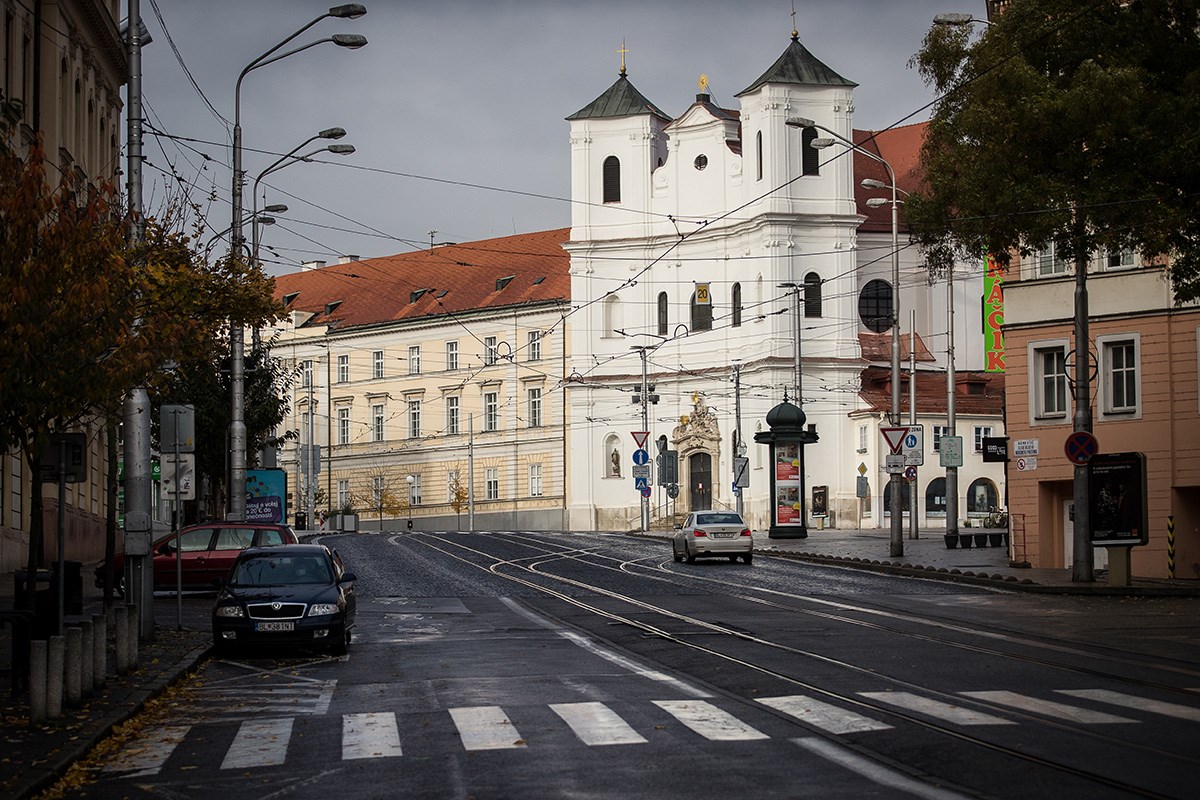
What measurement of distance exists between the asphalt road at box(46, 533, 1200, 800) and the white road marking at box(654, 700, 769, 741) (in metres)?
0.04

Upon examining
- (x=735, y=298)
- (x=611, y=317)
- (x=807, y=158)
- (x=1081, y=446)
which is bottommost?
(x=1081, y=446)

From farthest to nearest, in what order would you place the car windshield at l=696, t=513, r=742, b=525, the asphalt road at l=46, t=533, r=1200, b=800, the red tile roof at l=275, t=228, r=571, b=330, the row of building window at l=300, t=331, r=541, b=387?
the red tile roof at l=275, t=228, r=571, b=330 → the row of building window at l=300, t=331, r=541, b=387 → the car windshield at l=696, t=513, r=742, b=525 → the asphalt road at l=46, t=533, r=1200, b=800

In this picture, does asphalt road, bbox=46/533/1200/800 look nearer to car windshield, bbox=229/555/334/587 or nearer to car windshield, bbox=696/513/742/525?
car windshield, bbox=229/555/334/587

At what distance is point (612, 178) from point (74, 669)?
83.0 meters

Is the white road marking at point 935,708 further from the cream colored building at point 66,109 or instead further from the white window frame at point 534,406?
the white window frame at point 534,406

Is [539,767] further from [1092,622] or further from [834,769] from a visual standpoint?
[1092,622]

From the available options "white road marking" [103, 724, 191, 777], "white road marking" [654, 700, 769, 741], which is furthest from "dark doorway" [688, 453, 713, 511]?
"white road marking" [103, 724, 191, 777]

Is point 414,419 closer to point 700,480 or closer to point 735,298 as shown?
point 700,480

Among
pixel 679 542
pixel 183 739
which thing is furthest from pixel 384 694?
pixel 679 542

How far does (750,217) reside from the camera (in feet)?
302

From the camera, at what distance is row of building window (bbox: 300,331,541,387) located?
107312 mm

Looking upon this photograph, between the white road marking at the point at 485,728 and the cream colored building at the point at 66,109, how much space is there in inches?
642

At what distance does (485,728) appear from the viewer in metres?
14.6

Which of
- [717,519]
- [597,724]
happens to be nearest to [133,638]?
[597,724]
